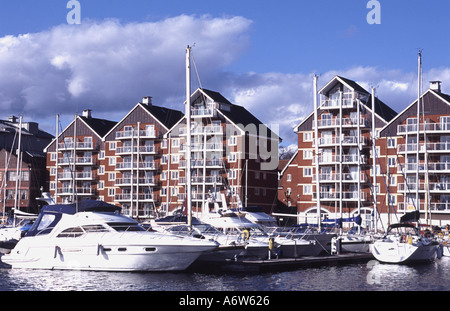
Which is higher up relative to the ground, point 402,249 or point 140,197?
point 140,197

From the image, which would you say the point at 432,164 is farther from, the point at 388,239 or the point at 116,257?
the point at 116,257

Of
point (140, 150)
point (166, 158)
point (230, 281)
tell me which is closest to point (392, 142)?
point (166, 158)

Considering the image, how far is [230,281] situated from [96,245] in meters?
8.73

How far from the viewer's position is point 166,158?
9931 centimetres

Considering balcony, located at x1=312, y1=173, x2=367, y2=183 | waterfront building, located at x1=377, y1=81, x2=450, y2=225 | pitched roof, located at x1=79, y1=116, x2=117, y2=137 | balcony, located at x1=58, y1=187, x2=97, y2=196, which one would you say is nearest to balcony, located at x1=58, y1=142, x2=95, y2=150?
pitched roof, located at x1=79, y1=116, x2=117, y2=137

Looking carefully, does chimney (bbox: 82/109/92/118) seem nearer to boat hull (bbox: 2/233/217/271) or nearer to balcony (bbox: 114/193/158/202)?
balcony (bbox: 114/193/158/202)

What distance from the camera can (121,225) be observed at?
44094 mm

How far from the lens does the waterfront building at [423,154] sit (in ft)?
267

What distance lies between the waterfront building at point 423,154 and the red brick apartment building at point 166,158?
18.8 metres

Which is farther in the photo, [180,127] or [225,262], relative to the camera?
[180,127]

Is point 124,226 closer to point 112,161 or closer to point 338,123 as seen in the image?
point 338,123

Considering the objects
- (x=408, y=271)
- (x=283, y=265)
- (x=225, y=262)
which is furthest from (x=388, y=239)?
(x=225, y=262)

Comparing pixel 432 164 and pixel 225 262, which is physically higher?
pixel 432 164
